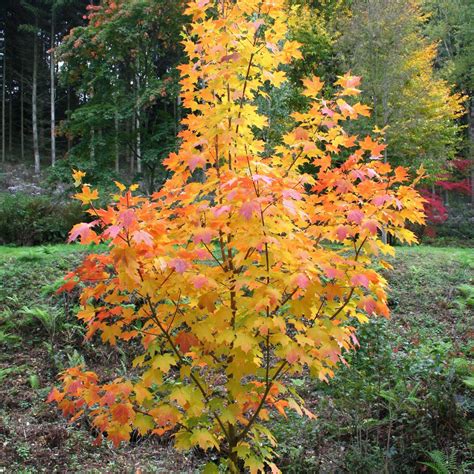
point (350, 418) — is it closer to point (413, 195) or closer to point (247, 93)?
point (413, 195)

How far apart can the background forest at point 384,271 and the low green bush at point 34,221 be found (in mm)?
30

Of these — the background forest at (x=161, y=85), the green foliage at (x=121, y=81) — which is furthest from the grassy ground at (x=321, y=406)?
the green foliage at (x=121, y=81)

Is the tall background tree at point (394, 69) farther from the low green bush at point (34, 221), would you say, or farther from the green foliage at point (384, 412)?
the low green bush at point (34, 221)

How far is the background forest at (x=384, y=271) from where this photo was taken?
372 centimetres

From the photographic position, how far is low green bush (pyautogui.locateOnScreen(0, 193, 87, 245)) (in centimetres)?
980

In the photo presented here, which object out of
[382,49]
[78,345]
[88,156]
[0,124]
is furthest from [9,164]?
[78,345]

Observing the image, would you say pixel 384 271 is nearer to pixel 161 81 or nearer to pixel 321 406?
pixel 321 406

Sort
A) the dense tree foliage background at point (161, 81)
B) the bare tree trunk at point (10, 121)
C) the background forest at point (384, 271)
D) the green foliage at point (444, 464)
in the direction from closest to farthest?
the green foliage at point (444, 464) < the background forest at point (384, 271) < the dense tree foliage background at point (161, 81) < the bare tree trunk at point (10, 121)

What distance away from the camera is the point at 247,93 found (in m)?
2.51

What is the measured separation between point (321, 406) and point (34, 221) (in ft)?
26.0

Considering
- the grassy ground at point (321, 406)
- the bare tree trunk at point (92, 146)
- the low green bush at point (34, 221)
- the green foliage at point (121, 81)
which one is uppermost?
the green foliage at point (121, 81)

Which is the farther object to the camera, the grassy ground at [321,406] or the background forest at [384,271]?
the background forest at [384,271]

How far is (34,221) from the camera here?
9.97 meters

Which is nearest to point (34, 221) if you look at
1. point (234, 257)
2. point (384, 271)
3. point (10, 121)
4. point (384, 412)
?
point (384, 271)
